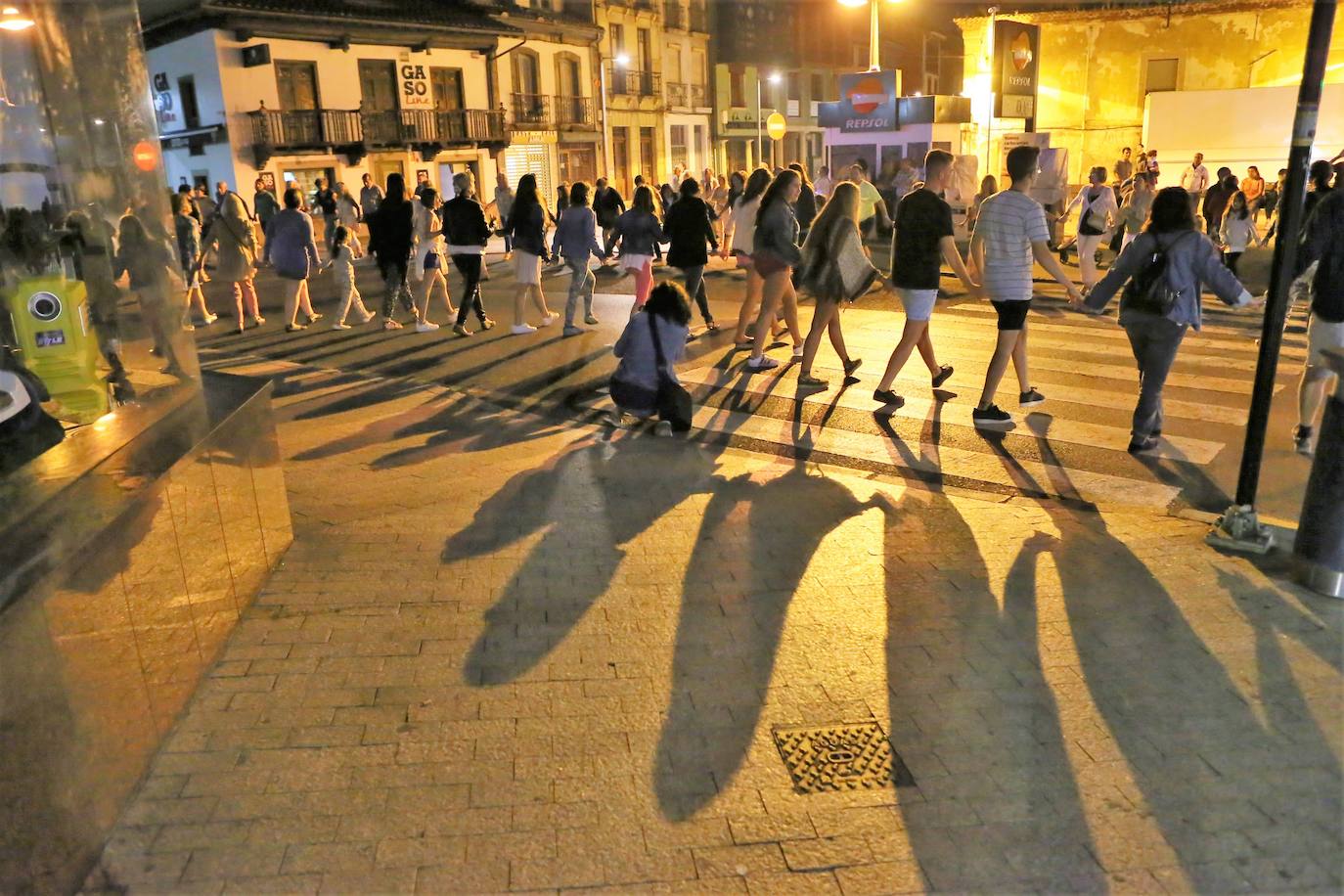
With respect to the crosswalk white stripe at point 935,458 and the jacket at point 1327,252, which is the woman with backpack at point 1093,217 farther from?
the crosswalk white stripe at point 935,458

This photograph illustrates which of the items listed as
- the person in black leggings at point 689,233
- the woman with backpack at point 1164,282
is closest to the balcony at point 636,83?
the person in black leggings at point 689,233

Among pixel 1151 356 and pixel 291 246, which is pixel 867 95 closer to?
pixel 291 246

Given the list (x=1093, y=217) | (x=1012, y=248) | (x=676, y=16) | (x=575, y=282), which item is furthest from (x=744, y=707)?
(x=676, y=16)

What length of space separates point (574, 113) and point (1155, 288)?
37.0 metres

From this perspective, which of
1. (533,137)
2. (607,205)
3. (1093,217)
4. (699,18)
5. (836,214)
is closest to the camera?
(836,214)

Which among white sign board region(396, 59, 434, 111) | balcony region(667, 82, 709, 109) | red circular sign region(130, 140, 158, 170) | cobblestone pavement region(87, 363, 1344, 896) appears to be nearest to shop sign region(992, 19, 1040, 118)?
white sign board region(396, 59, 434, 111)

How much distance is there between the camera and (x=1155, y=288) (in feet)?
20.4

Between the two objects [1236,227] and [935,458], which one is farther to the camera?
[1236,227]

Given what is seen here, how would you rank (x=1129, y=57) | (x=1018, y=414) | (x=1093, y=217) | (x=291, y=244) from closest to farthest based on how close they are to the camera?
(x=1018, y=414) → (x=291, y=244) → (x=1093, y=217) → (x=1129, y=57)

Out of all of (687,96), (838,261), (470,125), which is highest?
(687,96)

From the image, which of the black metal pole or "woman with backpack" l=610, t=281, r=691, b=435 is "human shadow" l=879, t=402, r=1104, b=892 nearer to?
the black metal pole

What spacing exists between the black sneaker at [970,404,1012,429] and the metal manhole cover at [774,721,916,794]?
13.5 feet

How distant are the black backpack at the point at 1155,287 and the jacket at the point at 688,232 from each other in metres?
5.01

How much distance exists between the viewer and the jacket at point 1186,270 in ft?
19.8
